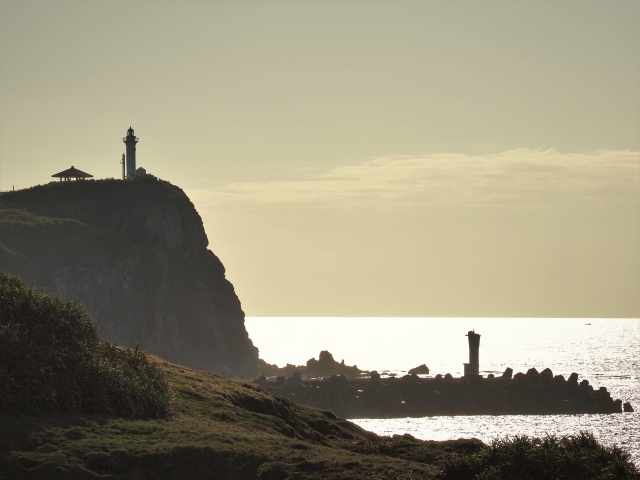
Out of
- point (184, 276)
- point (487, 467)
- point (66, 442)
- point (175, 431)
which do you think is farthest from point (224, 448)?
point (184, 276)

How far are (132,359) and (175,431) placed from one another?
5.10 m

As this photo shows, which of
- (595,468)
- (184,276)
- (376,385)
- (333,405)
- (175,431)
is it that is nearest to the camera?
(595,468)

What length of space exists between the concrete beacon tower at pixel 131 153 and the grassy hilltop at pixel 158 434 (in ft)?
354

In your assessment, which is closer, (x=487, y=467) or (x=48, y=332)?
(x=487, y=467)

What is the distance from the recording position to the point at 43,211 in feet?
417

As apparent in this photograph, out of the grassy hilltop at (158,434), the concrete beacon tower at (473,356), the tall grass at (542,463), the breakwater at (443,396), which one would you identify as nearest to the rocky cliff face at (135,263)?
the breakwater at (443,396)

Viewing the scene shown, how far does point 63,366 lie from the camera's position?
23.9 meters

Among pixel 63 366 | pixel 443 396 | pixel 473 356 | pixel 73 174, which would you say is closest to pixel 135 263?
pixel 73 174

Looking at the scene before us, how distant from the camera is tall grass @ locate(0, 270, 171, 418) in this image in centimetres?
2284

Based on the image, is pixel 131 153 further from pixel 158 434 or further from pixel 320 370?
pixel 158 434

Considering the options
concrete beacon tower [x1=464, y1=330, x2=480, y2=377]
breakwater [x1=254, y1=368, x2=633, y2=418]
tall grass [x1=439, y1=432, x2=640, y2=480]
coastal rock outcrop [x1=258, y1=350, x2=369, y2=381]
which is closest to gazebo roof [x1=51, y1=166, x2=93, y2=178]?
coastal rock outcrop [x1=258, y1=350, x2=369, y2=381]

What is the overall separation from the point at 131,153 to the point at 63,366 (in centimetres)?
12100

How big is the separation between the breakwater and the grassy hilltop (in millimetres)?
63053

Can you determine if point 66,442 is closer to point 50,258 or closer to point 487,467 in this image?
point 487,467
